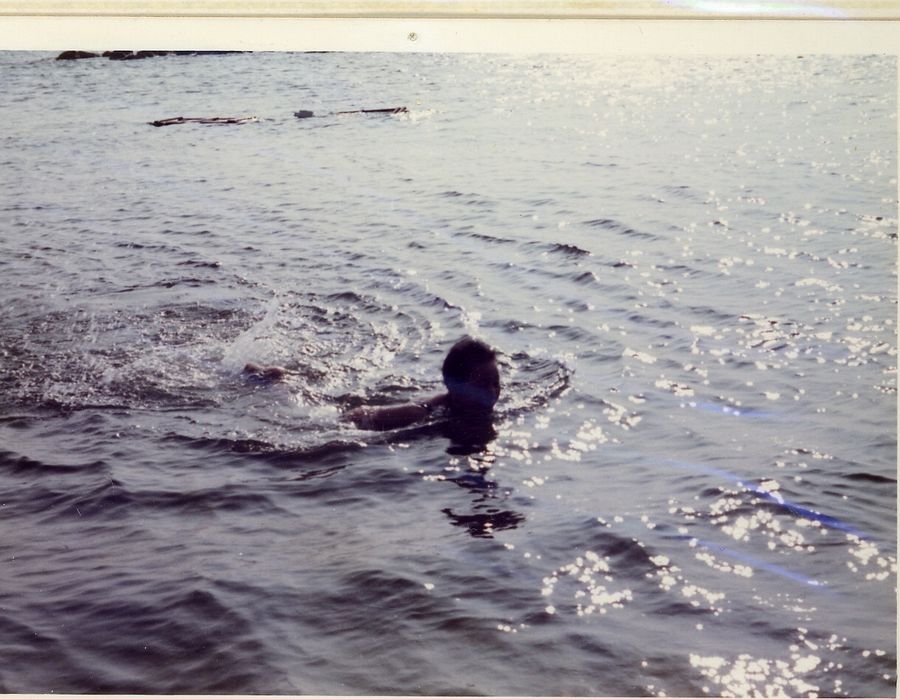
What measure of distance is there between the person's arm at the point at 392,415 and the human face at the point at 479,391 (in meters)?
0.08

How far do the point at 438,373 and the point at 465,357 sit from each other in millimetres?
313

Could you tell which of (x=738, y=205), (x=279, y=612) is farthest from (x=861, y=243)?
(x=279, y=612)

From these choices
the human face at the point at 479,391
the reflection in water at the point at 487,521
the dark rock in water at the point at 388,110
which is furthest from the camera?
the human face at the point at 479,391

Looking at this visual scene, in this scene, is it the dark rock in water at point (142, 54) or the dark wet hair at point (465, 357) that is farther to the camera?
the dark wet hair at point (465, 357)

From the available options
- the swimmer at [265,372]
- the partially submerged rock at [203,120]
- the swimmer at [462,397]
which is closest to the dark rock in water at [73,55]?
the partially submerged rock at [203,120]

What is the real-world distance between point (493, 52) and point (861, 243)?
144cm

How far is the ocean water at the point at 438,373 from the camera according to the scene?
2.64m

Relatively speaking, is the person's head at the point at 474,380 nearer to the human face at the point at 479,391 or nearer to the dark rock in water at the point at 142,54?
the human face at the point at 479,391

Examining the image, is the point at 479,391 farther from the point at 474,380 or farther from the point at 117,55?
the point at 117,55

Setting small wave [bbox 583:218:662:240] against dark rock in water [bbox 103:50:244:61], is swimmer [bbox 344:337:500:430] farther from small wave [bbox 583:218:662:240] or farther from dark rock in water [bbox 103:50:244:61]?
dark rock in water [bbox 103:50:244:61]

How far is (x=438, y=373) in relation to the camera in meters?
3.86

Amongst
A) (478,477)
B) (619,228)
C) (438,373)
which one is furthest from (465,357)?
Result: (619,228)

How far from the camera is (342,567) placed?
279 centimetres

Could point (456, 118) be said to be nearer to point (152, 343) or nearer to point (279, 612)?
point (152, 343)
